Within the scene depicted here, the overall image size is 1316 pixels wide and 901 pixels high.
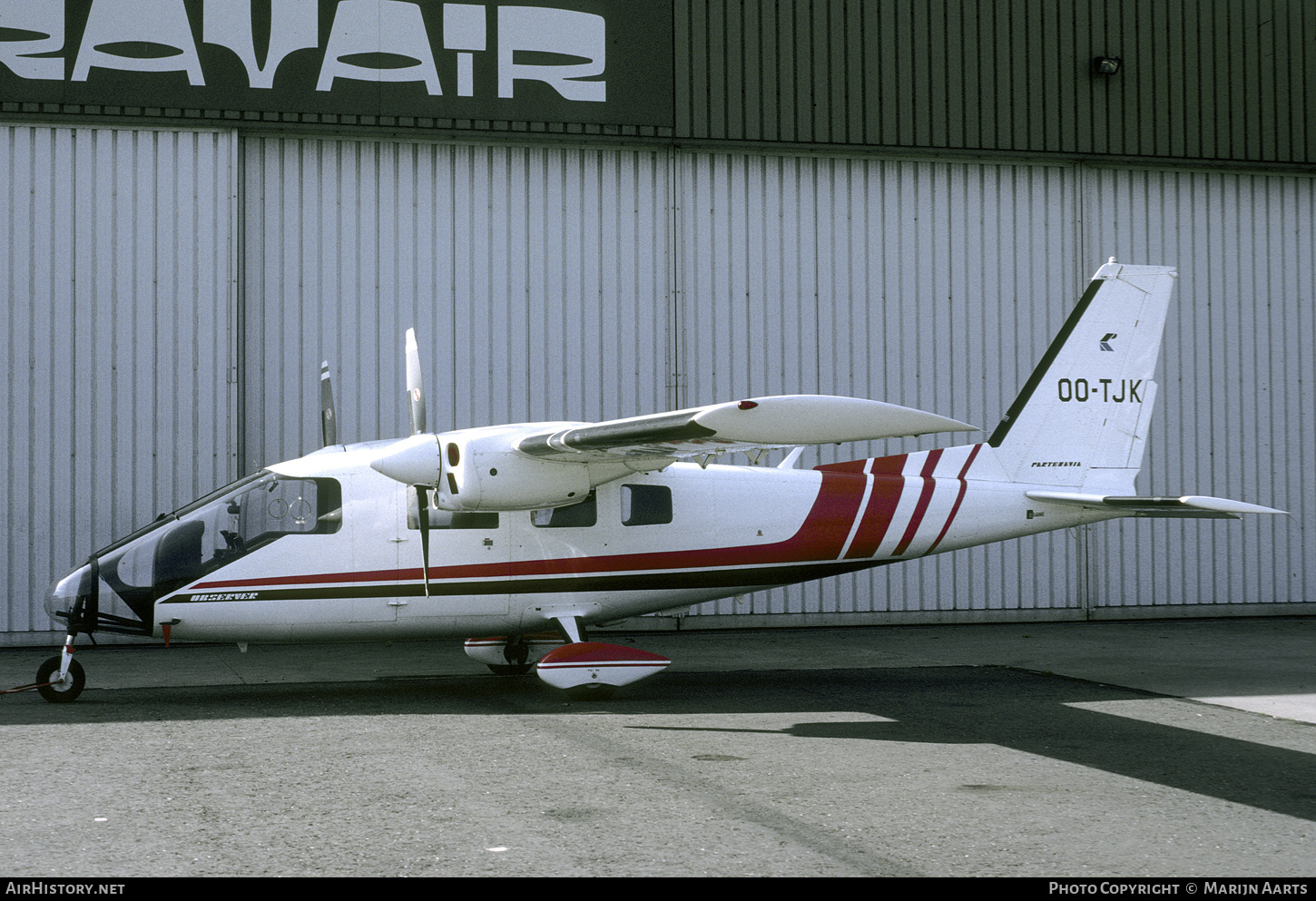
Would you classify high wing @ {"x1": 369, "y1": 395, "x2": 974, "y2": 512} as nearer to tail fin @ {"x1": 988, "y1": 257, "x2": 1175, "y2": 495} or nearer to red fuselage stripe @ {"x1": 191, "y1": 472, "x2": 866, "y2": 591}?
red fuselage stripe @ {"x1": 191, "y1": 472, "x2": 866, "y2": 591}

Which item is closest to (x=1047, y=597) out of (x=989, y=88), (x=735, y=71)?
(x=989, y=88)

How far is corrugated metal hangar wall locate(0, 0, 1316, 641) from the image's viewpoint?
14578 mm

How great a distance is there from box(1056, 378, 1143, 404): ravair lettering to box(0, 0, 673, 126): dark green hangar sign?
713 centimetres

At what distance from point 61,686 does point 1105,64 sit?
15281 millimetres

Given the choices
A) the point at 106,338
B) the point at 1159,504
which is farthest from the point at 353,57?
the point at 1159,504

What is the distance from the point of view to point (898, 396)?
651 inches

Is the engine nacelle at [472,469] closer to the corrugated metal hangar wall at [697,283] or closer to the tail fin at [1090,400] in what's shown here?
the tail fin at [1090,400]

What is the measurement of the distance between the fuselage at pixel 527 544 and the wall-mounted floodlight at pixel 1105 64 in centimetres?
812

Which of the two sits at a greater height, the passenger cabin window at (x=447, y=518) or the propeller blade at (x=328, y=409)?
the propeller blade at (x=328, y=409)

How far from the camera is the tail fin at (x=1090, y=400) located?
11.6 metres

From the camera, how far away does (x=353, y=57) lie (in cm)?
1534

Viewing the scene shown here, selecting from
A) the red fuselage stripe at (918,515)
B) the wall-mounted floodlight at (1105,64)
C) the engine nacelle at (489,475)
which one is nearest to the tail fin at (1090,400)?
the red fuselage stripe at (918,515)

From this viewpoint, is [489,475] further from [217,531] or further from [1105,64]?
[1105,64]

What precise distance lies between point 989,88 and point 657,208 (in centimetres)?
511
